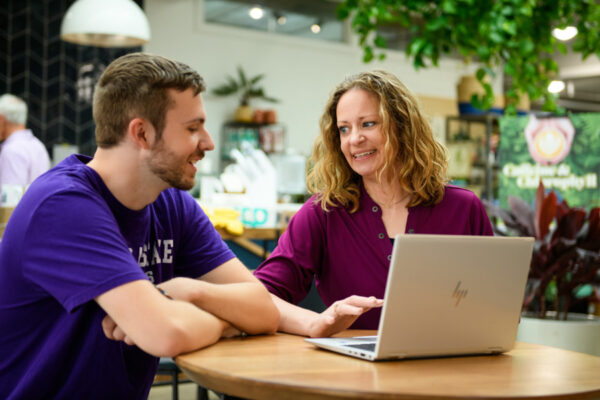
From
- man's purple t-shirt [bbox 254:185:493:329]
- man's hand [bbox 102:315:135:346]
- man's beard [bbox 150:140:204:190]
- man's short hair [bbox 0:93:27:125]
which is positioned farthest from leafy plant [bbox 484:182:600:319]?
man's short hair [bbox 0:93:27:125]

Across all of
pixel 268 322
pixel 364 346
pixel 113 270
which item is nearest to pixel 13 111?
pixel 268 322

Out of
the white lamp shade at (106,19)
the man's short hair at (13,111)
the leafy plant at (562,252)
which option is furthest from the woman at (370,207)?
the man's short hair at (13,111)

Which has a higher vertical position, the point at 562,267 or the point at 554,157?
the point at 554,157

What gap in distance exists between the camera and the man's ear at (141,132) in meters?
1.47

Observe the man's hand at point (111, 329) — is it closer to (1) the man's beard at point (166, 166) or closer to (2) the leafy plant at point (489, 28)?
(1) the man's beard at point (166, 166)

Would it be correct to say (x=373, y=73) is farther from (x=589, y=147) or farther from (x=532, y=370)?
(x=589, y=147)

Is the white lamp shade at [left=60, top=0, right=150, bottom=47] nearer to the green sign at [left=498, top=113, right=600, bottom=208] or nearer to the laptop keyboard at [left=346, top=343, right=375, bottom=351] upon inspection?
the green sign at [left=498, top=113, right=600, bottom=208]

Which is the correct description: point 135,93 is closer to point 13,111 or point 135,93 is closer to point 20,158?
point 20,158

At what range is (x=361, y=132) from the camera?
6.85ft

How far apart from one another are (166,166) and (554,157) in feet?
11.0

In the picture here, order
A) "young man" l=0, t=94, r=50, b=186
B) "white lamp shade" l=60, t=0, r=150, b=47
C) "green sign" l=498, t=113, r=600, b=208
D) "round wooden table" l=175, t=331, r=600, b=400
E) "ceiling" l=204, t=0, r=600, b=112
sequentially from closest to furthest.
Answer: "round wooden table" l=175, t=331, r=600, b=400 < "green sign" l=498, t=113, r=600, b=208 < "white lamp shade" l=60, t=0, r=150, b=47 < "young man" l=0, t=94, r=50, b=186 < "ceiling" l=204, t=0, r=600, b=112

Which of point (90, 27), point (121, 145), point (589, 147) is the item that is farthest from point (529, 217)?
point (90, 27)

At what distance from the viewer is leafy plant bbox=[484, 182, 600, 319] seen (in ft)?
9.75

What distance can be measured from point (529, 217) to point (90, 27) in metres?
3.40
